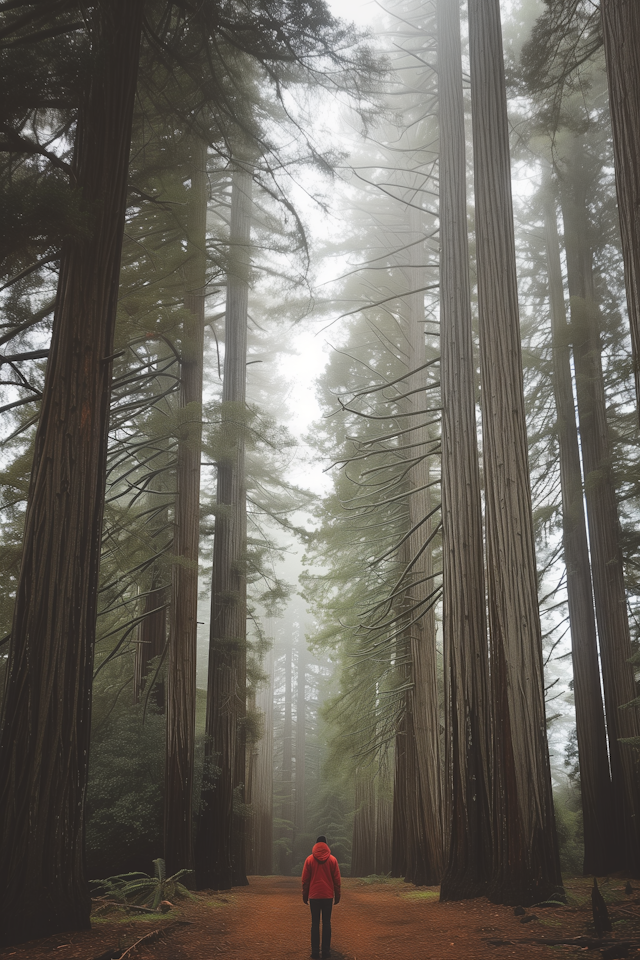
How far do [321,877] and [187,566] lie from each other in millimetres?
5483

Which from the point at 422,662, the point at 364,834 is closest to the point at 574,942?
the point at 422,662

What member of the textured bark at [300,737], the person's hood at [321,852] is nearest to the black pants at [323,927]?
the person's hood at [321,852]

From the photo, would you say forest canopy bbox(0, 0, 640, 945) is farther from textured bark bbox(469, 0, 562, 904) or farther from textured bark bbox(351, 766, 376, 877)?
textured bark bbox(351, 766, 376, 877)

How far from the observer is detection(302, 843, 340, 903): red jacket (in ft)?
18.4

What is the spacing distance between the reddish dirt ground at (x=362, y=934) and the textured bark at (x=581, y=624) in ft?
13.5

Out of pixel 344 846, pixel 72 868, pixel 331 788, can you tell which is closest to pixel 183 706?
pixel 72 868

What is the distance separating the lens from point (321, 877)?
563 cm

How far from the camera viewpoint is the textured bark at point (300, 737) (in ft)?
107

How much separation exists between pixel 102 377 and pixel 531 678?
5220mm

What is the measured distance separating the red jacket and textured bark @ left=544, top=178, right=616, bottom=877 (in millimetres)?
7988

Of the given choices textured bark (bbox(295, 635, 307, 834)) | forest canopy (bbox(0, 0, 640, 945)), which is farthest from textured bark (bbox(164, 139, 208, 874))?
textured bark (bbox(295, 635, 307, 834))

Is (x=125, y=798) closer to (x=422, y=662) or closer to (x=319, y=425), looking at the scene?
(x=422, y=662)

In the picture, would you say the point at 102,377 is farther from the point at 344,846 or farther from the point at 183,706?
the point at 344,846

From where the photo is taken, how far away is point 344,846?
28.7 metres
